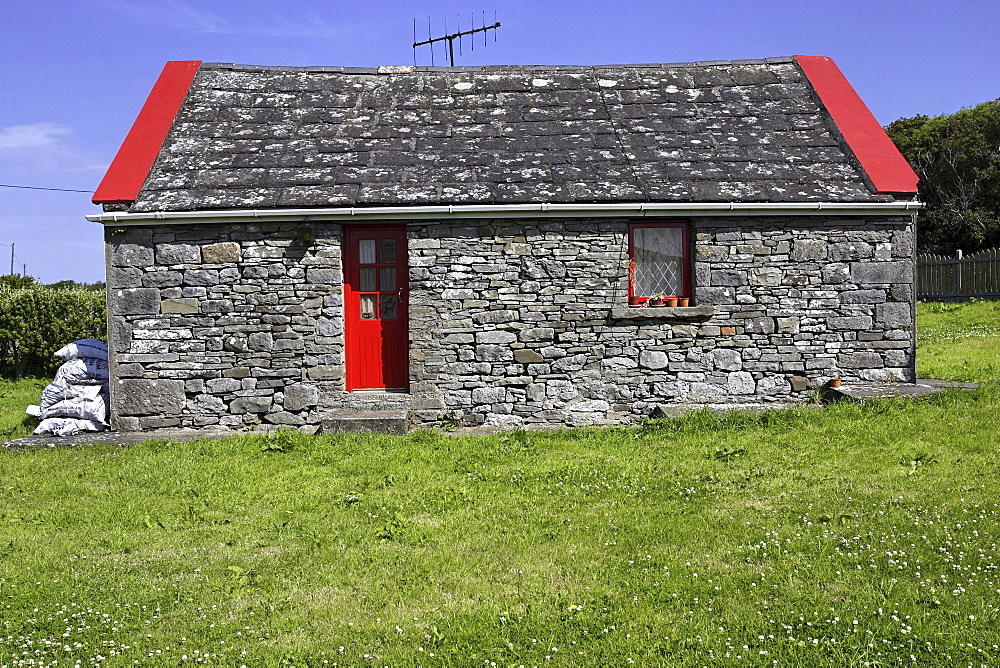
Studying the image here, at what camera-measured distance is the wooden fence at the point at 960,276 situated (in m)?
21.2

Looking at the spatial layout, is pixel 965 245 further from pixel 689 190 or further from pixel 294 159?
pixel 294 159

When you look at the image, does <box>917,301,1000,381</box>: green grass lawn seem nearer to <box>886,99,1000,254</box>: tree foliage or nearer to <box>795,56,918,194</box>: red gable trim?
<box>795,56,918,194</box>: red gable trim

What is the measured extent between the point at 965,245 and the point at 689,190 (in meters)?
28.2

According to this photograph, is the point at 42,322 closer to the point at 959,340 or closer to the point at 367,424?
the point at 367,424

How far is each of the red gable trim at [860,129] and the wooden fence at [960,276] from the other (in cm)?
1294

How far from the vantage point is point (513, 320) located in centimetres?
951

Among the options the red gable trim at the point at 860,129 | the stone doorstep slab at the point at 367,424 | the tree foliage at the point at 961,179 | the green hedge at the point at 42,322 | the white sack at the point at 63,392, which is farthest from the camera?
the tree foliage at the point at 961,179

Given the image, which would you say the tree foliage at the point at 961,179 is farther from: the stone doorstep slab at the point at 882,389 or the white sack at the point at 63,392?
the white sack at the point at 63,392

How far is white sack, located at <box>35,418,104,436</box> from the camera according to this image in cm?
938

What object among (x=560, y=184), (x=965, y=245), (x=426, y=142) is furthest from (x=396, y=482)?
(x=965, y=245)

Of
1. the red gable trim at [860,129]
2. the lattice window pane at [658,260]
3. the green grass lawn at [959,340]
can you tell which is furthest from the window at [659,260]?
the green grass lawn at [959,340]

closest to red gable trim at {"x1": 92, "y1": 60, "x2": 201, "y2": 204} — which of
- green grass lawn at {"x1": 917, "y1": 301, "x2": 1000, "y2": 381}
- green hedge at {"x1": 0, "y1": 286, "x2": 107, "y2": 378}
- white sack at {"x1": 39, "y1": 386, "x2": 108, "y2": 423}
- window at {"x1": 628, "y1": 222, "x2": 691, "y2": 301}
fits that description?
white sack at {"x1": 39, "y1": 386, "x2": 108, "y2": 423}

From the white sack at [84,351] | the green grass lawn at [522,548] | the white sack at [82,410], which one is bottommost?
the green grass lawn at [522,548]

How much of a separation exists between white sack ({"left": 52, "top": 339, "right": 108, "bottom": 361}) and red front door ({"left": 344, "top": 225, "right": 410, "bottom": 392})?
333cm
